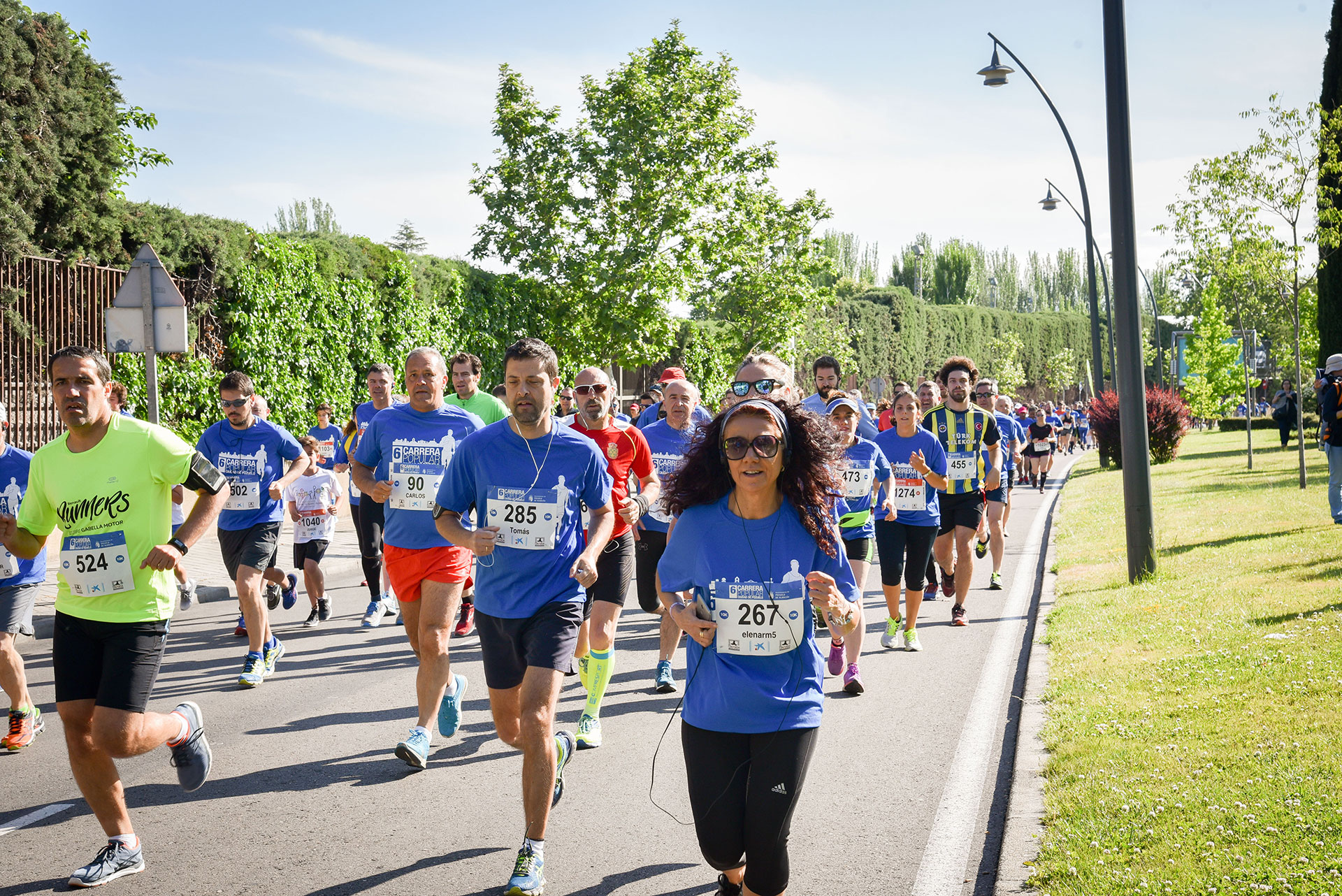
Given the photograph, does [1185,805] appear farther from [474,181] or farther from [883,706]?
[474,181]

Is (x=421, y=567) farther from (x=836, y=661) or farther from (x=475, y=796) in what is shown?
(x=836, y=661)

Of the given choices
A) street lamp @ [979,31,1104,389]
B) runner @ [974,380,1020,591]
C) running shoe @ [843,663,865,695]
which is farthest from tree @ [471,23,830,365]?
running shoe @ [843,663,865,695]

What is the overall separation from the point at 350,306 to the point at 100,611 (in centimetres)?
1579

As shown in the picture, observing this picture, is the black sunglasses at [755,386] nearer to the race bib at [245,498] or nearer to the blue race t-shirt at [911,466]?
the blue race t-shirt at [911,466]

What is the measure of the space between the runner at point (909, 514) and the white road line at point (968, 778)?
28.8 inches

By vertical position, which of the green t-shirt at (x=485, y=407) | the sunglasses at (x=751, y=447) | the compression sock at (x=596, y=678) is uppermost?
the green t-shirt at (x=485, y=407)

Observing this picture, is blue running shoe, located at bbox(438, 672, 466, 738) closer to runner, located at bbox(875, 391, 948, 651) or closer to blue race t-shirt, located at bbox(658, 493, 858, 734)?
blue race t-shirt, located at bbox(658, 493, 858, 734)

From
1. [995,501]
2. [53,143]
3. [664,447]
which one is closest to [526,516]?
[664,447]

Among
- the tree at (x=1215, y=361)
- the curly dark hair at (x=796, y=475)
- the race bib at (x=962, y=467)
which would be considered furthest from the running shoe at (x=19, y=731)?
the tree at (x=1215, y=361)

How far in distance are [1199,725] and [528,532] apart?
3.43 metres

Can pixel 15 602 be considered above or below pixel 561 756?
above

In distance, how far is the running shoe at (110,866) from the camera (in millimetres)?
4203

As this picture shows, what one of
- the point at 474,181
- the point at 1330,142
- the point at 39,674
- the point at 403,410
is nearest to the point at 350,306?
the point at 474,181

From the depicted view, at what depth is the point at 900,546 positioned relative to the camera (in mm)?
8414
